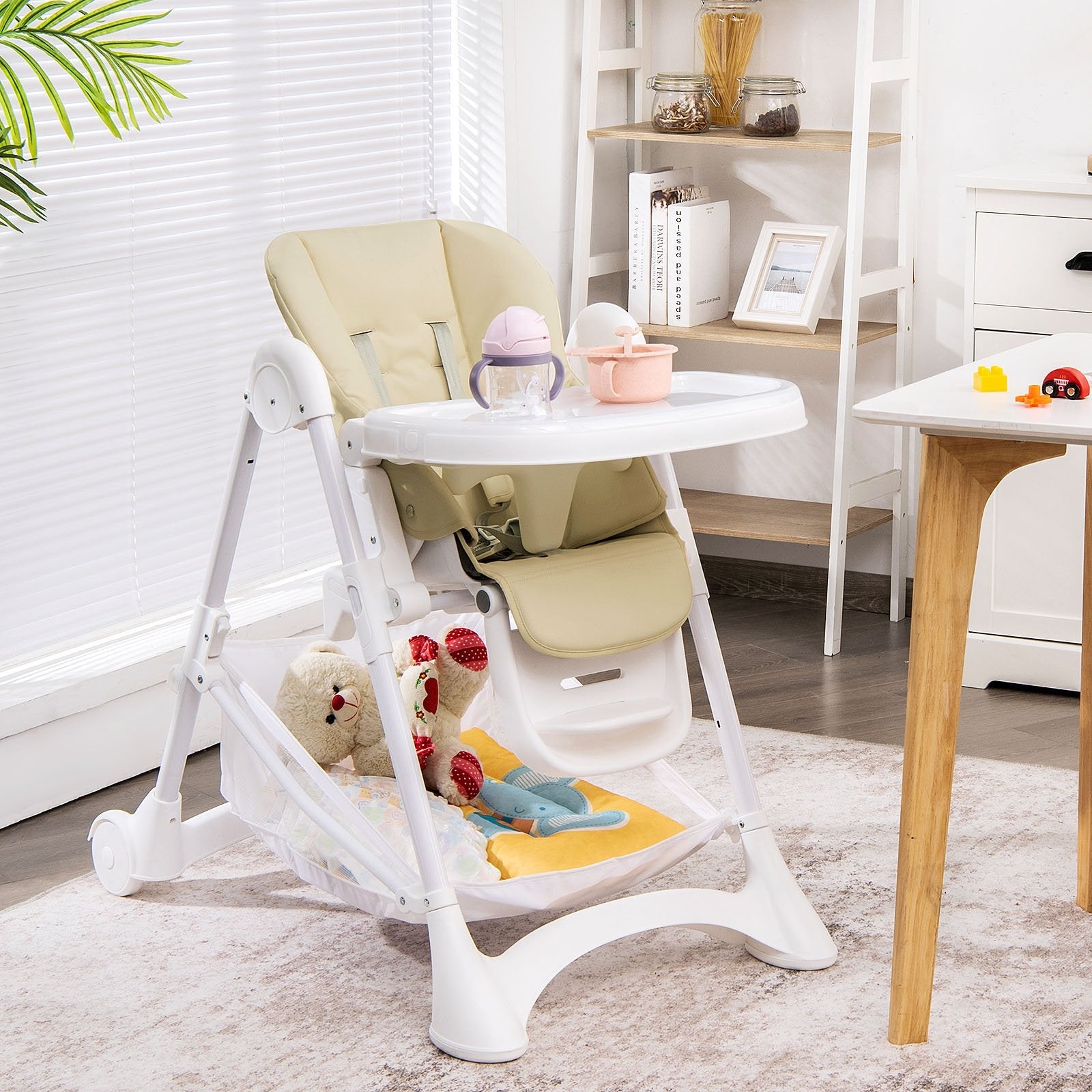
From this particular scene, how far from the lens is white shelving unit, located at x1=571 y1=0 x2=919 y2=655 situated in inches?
123

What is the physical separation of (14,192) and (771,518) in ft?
6.03

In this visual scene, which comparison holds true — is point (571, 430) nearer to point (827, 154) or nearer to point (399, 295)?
point (399, 295)

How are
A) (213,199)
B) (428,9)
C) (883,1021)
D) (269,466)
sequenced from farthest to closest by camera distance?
(428,9) < (269,466) < (213,199) < (883,1021)

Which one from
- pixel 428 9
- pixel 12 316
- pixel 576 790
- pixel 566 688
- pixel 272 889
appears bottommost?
pixel 272 889

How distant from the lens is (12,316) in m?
2.50

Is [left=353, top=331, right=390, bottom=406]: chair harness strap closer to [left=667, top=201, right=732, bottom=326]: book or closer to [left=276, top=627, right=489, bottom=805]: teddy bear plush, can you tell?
[left=276, top=627, right=489, bottom=805]: teddy bear plush

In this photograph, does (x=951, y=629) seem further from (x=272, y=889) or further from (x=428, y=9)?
A: (x=428, y=9)

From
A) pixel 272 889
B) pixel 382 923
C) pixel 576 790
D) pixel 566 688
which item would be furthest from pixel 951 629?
pixel 272 889

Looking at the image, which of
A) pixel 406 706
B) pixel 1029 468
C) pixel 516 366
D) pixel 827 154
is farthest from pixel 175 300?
pixel 1029 468

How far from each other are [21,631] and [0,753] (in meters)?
0.23

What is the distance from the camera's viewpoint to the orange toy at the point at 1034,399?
5.48 feet

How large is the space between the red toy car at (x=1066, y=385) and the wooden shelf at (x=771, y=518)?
154cm

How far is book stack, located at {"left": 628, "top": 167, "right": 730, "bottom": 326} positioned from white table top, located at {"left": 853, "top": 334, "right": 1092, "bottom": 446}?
1524mm

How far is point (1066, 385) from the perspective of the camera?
5.59 feet
